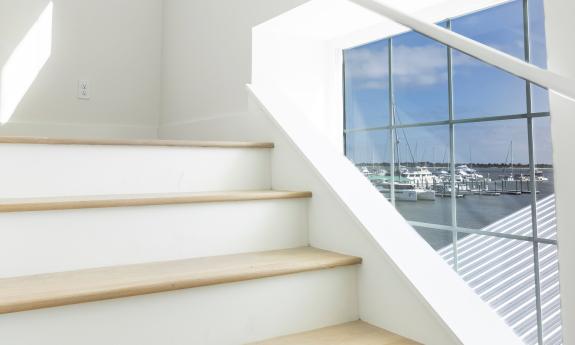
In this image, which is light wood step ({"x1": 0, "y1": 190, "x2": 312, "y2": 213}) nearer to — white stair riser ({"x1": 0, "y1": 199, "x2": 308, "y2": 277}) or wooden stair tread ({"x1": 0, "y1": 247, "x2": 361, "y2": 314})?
white stair riser ({"x1": 0, "y1": 199, "x2": 308, "y2": 277})

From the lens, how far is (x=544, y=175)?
4.66 ft

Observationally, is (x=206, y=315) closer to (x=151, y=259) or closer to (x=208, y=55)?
(x=151, y=259)

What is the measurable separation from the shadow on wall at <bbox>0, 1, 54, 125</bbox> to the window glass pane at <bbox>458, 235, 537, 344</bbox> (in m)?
2.51

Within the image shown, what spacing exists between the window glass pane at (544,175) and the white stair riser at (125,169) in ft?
3.06

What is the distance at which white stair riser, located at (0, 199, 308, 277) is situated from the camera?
41.3 inches

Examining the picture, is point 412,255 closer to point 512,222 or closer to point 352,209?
point 352,209

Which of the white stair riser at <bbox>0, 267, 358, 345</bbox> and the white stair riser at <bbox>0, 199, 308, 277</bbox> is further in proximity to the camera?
the white stair riser at <bbox>0, 199, 308, 277</bbox>

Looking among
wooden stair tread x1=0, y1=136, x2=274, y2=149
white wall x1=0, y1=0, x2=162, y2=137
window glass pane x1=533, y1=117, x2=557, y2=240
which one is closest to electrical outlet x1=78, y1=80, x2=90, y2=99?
white wall x1=0, y1=0, x2=162, y2=137

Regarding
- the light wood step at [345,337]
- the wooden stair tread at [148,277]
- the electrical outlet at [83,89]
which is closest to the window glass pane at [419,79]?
the wooden stair tread at [148,277]

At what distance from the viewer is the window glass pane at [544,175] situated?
1397 mm

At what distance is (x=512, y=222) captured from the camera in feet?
4.97

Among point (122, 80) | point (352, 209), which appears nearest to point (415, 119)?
point (352, 209)

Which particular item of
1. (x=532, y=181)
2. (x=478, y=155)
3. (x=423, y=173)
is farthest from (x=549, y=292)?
(x=423, y=173)

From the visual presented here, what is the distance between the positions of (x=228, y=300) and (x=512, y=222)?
103 cm
